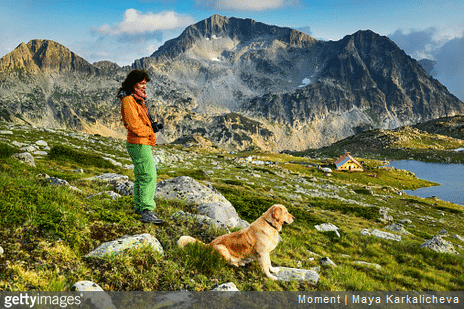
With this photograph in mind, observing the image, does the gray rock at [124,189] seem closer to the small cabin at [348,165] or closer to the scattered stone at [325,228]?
the scattered stone at [325,228]

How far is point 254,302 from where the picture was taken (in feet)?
15.6

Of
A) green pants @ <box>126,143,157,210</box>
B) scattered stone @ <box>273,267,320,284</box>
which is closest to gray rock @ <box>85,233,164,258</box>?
green pants @ <box>126,143,157,210</box>

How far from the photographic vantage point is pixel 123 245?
17.2 feet

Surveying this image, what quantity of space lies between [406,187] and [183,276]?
289ft

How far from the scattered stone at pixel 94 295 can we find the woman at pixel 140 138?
325 cm

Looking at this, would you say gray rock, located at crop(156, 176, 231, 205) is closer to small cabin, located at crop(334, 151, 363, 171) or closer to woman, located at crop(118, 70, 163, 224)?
woman, located at crop(118, 70, 163, 224)

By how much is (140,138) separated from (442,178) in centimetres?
13429

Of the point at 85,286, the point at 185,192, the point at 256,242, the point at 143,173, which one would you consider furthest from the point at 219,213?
the point at 85,286

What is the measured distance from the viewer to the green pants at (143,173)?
7461 mm

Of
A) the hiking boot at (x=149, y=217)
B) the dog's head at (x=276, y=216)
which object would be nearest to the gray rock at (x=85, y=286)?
the hiking boot at (x=149, y=217)

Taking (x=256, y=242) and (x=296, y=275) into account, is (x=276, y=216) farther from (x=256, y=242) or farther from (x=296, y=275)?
(x=296, y=275)

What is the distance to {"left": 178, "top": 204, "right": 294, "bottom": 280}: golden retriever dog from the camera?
6.01 meters

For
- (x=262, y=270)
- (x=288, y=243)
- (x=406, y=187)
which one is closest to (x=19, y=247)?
(x=262, y=270)

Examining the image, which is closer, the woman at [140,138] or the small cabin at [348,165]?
the woman at [140,138]
